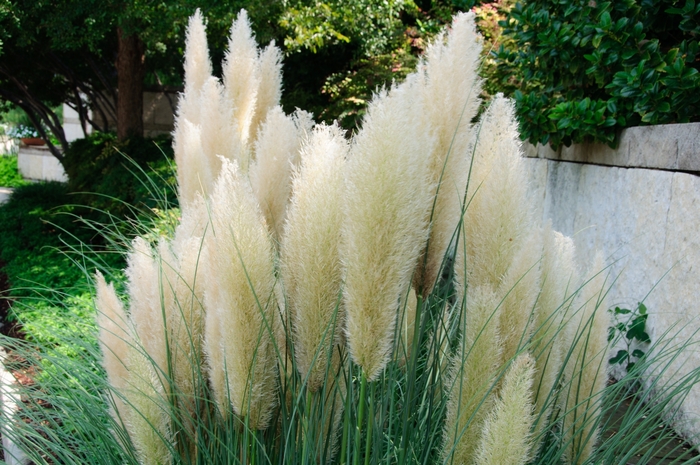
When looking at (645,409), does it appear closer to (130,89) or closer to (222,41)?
(222,41)

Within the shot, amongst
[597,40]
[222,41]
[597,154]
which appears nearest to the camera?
[597,40]

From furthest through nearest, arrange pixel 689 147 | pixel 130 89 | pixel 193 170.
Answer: pixel 130 89
pixel 689 147
pixel 193 170

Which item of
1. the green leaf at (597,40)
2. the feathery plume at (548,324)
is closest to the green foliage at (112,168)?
the green leaf at (597,40)

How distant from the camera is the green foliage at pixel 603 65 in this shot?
323cm

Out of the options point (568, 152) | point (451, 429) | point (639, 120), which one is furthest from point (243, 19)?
point (568, 152)

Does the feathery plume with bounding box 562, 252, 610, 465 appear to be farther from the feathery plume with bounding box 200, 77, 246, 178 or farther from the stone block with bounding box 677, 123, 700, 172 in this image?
the stone block with bounding box 677, 123, 700, 172

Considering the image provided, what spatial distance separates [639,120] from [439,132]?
2644mm

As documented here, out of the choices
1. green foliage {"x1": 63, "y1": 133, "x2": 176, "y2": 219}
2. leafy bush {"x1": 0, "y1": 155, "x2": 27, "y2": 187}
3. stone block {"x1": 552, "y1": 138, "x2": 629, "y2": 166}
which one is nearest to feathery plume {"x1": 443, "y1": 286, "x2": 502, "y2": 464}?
stone block {"x1": 552, "y1": 138, "x2": 629, "y2": 166}

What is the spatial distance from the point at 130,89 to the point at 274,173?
9.84m

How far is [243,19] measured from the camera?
7.97ft

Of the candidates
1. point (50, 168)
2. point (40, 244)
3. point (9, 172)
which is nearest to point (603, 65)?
point (40, 244)

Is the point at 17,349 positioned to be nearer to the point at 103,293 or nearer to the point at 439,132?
the point at 103,293

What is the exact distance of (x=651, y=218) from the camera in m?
3.34

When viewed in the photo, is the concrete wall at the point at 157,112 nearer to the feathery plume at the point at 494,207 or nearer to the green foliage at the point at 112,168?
the green foliage at the point at 112,168
